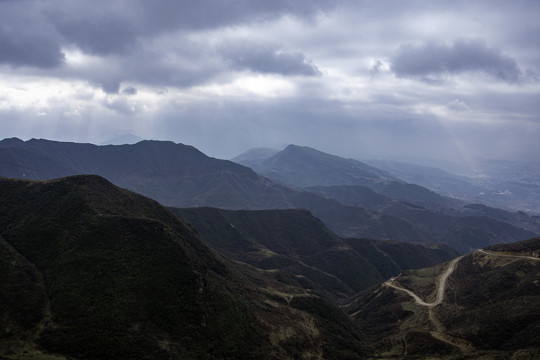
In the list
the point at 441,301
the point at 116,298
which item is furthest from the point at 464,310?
the point at 116,298

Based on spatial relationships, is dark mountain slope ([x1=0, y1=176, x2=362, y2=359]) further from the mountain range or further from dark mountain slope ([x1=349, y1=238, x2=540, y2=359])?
dark mountain slope ([x1=349, y1=238, x2=540, y2=359])

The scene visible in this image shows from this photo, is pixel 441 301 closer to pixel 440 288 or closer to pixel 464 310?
pixel 440 288

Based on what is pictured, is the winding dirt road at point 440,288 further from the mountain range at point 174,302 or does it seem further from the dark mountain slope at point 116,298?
the dark mountain slope at point 116,298

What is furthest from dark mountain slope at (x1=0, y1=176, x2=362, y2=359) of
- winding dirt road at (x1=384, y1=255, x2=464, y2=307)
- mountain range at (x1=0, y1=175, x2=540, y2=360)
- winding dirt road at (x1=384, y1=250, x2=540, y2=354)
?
winding dirt road at (x1=384, y1=255, x2=464, y2=307)

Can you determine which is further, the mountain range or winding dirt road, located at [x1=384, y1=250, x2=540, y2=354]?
winding dirt road, located at [x1=384, y1=250, x2=540, y2=354]

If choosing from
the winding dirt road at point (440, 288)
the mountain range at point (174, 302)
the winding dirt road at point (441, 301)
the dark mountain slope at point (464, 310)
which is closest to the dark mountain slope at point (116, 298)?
the mountain range at point (174, 302)

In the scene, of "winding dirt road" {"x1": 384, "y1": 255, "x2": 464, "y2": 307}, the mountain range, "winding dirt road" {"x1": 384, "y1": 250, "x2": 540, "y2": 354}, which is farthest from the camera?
"winding dirt road" {"x1": 384, "y1": 255, "x2": 464, "y2": 307}
